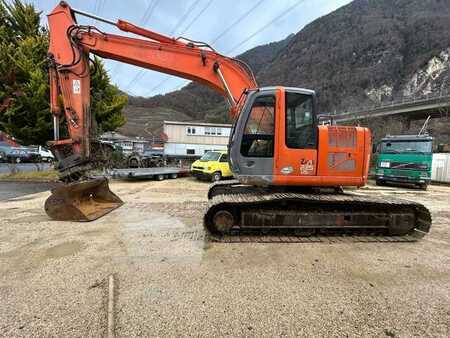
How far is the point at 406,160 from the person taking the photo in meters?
12.0

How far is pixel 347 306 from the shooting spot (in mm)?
2465

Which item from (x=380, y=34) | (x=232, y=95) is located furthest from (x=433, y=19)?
(x=232, y=95)

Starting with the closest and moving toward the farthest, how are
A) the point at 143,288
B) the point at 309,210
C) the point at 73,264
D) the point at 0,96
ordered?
the point at 143,288, the point at 73,264, the point at 309,210, the point at 0,96

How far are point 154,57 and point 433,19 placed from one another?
109m

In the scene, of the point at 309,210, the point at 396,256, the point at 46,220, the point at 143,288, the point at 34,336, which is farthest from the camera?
the point at 46,220

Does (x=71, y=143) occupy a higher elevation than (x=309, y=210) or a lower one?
higher

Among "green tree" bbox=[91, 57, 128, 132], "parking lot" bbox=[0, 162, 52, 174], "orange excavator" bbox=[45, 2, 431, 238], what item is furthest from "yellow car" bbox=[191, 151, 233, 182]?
"parking lot" bbox=[0, 162, 52, 174]

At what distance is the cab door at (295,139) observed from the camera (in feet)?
13.4

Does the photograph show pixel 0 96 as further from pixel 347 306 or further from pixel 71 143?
→ pixel 347 306

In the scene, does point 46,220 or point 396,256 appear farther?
point 46,220

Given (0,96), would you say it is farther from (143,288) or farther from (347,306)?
(347,306)

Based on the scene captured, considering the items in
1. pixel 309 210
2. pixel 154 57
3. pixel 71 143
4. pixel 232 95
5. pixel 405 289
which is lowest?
pixel 405 289

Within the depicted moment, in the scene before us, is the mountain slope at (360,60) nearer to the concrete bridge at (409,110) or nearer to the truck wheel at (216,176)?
the concrete bridge at (409,110)

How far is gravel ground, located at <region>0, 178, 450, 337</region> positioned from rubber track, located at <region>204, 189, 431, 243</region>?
189 mm
